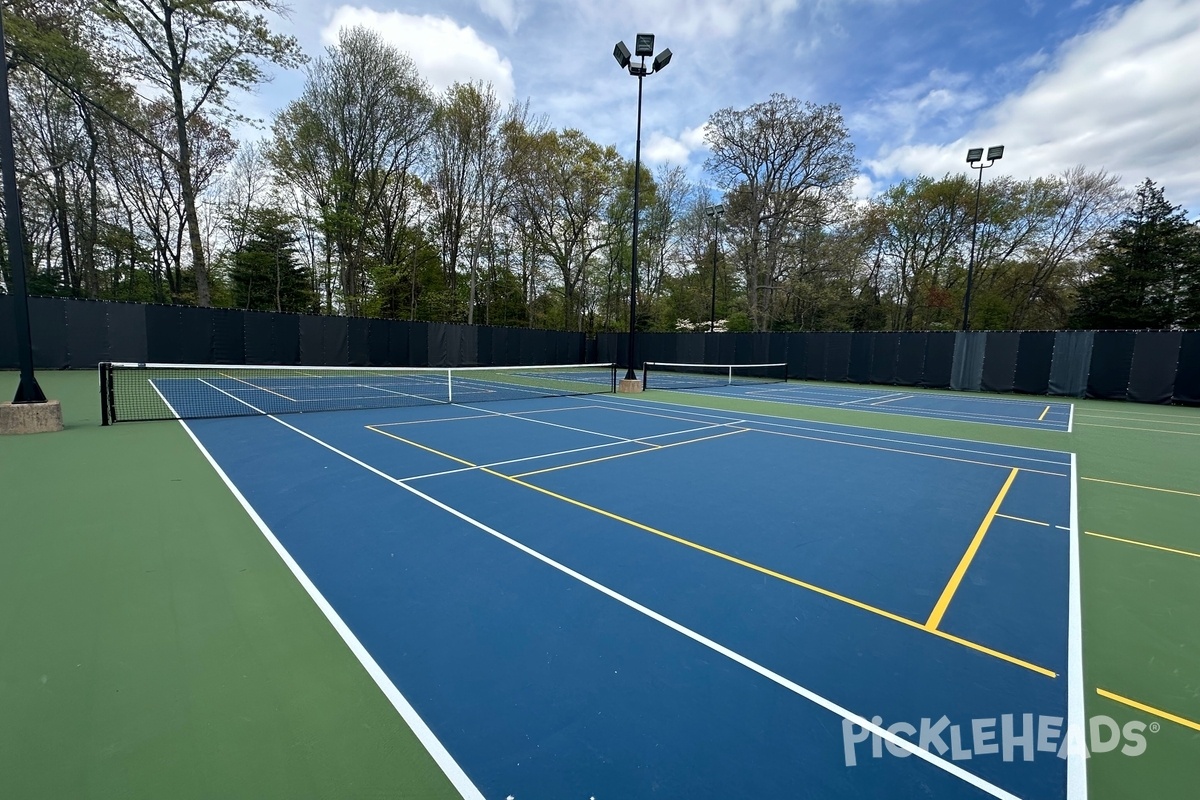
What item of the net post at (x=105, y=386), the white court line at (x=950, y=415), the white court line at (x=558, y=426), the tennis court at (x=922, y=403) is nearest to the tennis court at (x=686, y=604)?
the white court line at (x=558, y=426)

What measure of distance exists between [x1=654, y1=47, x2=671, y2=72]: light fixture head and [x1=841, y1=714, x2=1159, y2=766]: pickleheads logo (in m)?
16.7

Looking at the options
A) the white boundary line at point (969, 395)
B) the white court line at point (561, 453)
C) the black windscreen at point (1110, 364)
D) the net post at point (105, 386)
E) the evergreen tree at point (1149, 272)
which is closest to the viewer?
the white court line at point (561, 453)

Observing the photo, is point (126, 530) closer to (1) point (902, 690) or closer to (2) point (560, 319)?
(1) point (902, 690)

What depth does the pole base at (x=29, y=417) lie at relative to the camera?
7680 mm

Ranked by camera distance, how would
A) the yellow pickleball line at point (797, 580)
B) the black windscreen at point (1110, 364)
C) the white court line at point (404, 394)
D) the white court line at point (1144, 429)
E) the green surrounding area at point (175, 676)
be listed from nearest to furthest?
the green surrounding area at point (175, 676)
the yellow pickleball line at point (797, 580)
the white court line at point (1144, 429)
the white court line at point (404, 394)
the black windscreen at point (1110, 364)

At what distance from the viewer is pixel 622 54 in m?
14.7

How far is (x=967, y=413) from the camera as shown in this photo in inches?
541

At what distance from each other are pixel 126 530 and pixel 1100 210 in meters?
45.5

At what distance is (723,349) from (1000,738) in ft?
87.7

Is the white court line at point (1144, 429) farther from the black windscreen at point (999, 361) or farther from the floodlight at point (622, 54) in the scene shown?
the floodlight at point (622, 54)

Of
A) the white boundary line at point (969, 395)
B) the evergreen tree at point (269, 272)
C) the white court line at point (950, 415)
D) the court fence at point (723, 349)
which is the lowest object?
the white court line at point (950, 415)

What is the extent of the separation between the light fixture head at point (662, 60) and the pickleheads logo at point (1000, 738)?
1668 cm

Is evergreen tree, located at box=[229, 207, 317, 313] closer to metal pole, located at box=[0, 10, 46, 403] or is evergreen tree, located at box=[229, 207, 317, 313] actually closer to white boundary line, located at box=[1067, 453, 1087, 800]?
metal pole, located at box=[0, 10, 46, 403]

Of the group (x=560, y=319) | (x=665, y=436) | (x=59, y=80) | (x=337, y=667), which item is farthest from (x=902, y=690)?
(x=560, y=319)
